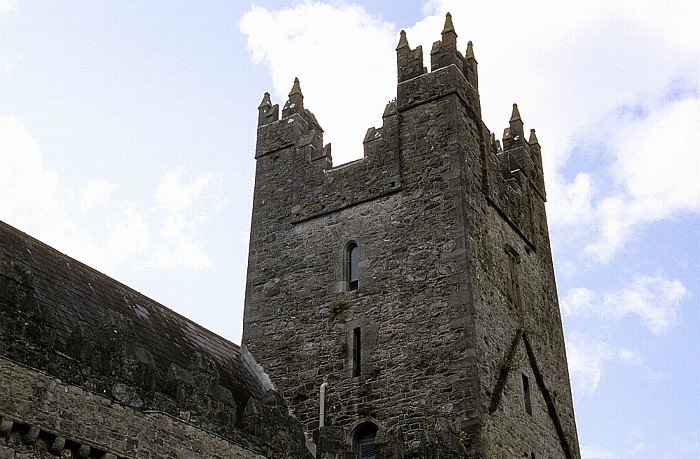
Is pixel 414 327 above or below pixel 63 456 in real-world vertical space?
above

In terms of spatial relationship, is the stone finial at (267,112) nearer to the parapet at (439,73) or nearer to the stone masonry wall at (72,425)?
the parapet at (439,73)

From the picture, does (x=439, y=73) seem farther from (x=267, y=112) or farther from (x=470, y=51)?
(x=267, y=112)

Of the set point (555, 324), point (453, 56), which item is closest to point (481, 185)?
point (453, 56)

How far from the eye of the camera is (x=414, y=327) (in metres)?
19.5

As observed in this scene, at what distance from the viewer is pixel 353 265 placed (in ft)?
70.1

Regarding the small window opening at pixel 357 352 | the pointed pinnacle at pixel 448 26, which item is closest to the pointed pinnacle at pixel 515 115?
the pointed pinnacle at pixel 448 26

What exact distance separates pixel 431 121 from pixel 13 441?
1281 cm

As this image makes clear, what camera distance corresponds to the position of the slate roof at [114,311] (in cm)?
1612

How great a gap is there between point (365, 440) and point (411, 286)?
3431mm

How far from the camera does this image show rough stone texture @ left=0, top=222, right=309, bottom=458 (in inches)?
491

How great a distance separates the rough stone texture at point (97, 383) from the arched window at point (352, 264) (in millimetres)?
3776

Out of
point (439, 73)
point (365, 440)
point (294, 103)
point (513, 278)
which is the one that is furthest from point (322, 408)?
point (294, 103)

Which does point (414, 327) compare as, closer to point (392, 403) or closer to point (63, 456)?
point (392, 403)

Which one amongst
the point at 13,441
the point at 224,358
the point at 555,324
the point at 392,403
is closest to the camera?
the point at 13,441
